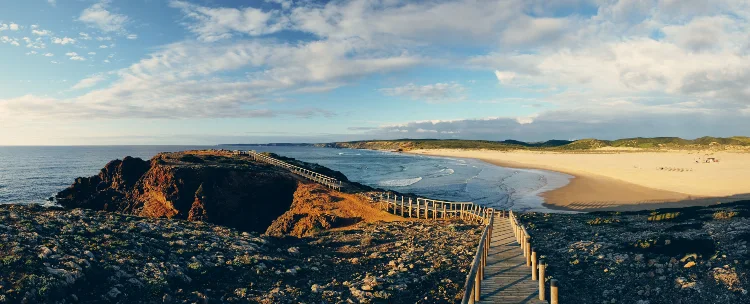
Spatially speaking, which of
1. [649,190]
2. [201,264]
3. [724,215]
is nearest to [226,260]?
[201,264]

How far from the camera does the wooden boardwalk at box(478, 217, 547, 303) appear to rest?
12344 millimetres

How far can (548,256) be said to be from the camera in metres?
19.0

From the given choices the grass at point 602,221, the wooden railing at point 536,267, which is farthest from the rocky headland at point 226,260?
the grass at point 602,221

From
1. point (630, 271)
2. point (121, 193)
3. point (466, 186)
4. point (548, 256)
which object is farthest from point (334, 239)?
point (466, 186)

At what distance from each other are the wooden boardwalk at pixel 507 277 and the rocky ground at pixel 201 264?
1339 millimetres

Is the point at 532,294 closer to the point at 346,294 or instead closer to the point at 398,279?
the point at 398,279

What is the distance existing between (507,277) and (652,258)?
7728mm

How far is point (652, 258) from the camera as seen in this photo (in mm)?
16984

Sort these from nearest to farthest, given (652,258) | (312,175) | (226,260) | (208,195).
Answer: (652,258), (226,260), (208,195), (312,175)

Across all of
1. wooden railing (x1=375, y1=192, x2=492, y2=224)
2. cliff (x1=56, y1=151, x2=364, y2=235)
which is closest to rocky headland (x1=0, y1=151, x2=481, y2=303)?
wooden railing (x1=375, y1=192, x2=492, y2=224)

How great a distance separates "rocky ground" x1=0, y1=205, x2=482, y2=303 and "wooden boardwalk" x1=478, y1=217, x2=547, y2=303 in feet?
4.39

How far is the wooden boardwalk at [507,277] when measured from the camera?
12344mm

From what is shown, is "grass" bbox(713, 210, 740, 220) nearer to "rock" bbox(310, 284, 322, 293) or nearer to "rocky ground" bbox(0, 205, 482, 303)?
"rocky ground" bbox(0, 205, 482, 303)

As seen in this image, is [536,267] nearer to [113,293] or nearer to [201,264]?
[201,264]
